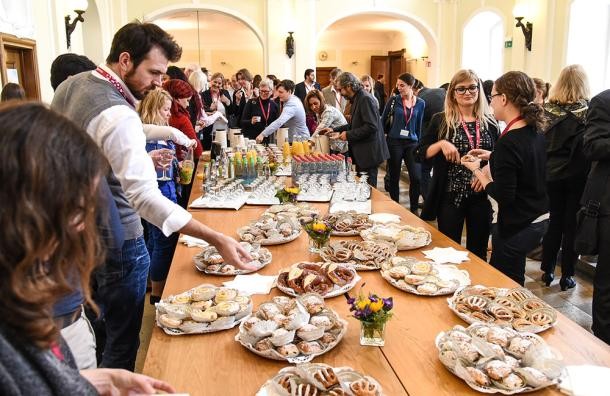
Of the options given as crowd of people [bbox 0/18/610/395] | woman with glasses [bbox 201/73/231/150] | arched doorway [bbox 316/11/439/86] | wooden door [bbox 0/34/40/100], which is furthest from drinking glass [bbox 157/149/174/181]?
arched doorway [bbox 316/11/439/86]

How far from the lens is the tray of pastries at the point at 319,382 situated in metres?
1.28

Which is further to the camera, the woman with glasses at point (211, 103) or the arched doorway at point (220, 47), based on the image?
the arched doorway at point (220, 47)

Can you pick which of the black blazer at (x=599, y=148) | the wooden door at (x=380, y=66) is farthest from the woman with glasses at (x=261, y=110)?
the wooden door at (x=380, y=66)

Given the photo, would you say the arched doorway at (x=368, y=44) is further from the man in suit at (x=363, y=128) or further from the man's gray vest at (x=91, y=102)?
the man's gray vest at (x=91, y=102)

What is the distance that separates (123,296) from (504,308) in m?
1.40

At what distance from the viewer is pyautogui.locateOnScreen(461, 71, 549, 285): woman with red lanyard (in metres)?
2.56

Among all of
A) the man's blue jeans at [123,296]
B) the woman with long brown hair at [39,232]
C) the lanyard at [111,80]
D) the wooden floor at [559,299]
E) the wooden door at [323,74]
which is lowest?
the wooden floor at [559,299]

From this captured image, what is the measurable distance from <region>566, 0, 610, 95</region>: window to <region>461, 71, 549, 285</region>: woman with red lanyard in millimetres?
5150

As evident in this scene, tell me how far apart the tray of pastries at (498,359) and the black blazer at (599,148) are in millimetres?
1529

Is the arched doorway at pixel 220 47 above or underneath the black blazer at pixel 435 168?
above

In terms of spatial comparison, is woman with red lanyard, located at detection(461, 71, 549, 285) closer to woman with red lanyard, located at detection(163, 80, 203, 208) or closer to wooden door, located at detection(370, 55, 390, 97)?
woman with red lanyard, located at detection(163, 80, 203, 208)

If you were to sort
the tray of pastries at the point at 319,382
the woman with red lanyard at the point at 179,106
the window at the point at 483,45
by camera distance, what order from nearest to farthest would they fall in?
the tray of pastries at the point at 319,382
the woman with red lanyard at the point at 179,106
the window at the point at 483,45

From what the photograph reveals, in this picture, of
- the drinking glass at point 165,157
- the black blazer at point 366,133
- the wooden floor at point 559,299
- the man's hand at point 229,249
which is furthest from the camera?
the black blazer at point 366,133

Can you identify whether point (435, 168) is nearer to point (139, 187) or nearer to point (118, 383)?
point (139, 187)
